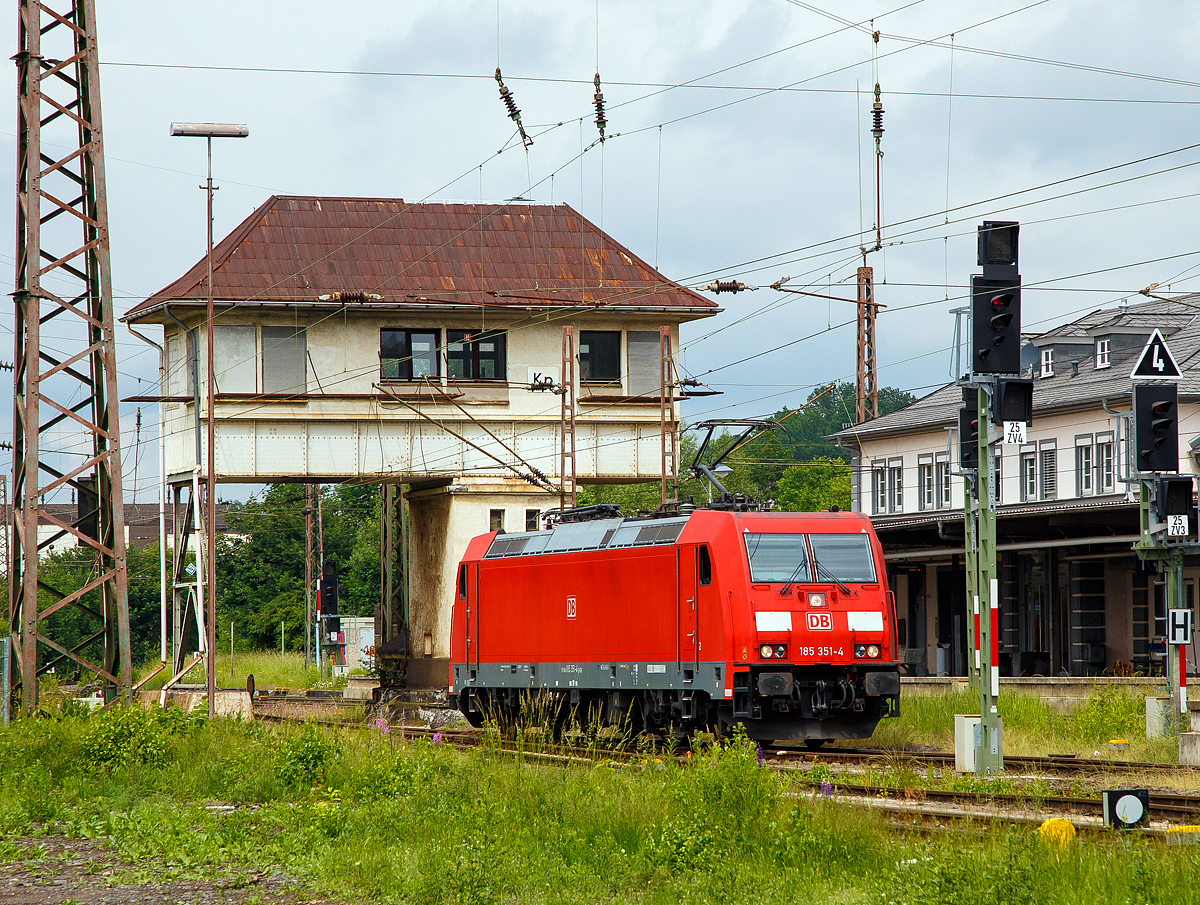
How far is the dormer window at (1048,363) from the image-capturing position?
162ft

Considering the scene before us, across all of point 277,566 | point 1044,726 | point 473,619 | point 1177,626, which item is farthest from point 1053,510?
point 277,566

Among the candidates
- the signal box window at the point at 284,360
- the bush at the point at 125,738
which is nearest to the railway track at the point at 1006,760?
the bush at the point at 125,738

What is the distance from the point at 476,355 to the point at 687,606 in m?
18.4

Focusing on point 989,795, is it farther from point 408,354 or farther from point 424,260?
point 424,260

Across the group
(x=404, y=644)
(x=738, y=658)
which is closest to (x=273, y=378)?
(x=404, y=644)

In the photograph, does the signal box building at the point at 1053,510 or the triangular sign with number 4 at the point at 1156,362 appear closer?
the triangular sign with number 4 at the point at 1156,362

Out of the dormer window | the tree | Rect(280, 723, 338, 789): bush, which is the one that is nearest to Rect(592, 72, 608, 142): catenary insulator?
Rect(280, 723, 338, 789): bush

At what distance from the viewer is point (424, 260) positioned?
3756 centimetres

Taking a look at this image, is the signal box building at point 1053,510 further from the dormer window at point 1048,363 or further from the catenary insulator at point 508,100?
the catenary insulator at point 508,100

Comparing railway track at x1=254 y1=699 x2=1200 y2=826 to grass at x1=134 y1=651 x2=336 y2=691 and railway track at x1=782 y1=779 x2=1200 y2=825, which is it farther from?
grass at x1=134 y1=651 x2=336 y2=691

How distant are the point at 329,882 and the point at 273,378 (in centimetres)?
2617

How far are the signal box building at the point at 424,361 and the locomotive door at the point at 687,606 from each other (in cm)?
1448

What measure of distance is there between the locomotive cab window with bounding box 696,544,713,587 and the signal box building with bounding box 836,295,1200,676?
1208cm

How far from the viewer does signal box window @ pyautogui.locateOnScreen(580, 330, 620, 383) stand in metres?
37.6
